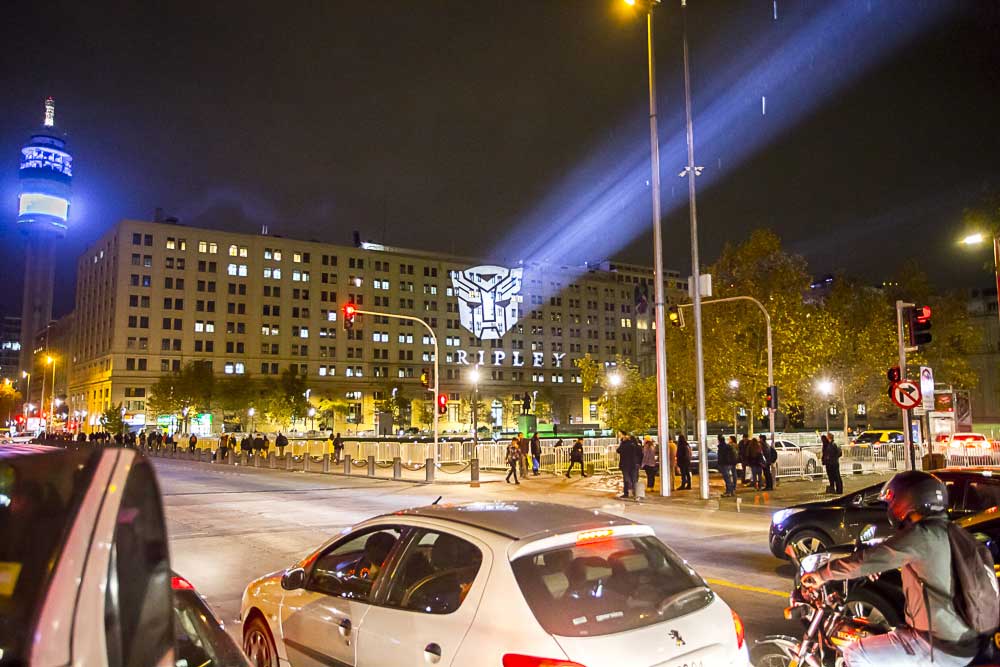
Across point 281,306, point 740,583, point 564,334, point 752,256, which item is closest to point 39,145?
point 281,306

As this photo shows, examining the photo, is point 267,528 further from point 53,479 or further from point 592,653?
point 53,479

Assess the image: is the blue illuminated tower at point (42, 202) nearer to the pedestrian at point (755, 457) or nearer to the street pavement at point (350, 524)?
the street pavement at point (350, 524)

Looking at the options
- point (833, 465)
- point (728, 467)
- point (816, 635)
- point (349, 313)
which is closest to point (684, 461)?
point (728, 467)

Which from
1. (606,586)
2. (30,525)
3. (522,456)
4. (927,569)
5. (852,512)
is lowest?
(522,456)

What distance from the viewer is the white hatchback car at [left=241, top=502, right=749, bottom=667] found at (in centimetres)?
353

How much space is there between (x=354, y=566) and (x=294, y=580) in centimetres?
53

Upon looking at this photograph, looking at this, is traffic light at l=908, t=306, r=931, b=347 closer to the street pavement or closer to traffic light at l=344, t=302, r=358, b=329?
the street pavement

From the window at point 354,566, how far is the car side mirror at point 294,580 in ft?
0.18

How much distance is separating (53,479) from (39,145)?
181 metres

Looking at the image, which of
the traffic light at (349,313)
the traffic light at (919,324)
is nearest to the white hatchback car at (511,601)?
the traffic light at (919,324)

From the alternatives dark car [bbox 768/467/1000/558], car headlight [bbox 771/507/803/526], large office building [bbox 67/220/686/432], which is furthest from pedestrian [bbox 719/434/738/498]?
large office building [bbox 67/220/686/432]

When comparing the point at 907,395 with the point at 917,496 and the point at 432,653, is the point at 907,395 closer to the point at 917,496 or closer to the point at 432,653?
the point at 917,496

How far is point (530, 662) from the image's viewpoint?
3389 mm

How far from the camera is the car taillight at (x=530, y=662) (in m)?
3.31
